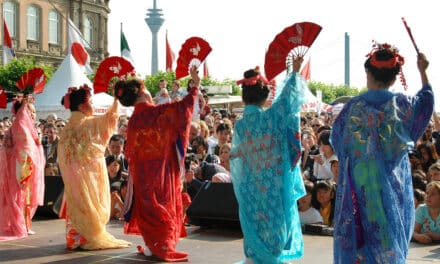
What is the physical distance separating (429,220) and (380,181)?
256 centimetres

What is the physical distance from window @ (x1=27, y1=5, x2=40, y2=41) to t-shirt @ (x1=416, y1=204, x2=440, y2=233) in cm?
4247

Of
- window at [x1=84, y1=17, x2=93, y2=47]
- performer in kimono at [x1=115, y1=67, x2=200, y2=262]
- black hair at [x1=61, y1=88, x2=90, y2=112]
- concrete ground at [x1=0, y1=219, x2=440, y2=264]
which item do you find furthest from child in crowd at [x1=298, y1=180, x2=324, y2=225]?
window at [x1=84, y1=17, x2=93, y2=47]

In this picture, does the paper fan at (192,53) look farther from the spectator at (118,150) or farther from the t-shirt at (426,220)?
the spectator at (118,150)

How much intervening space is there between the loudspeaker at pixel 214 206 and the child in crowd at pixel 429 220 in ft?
6.24

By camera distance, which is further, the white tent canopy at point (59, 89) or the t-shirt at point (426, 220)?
the white tent canopy at point (59, 89)

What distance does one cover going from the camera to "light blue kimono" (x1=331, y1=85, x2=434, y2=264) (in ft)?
14.7

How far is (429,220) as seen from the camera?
6781 mm

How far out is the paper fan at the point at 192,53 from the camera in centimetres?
634

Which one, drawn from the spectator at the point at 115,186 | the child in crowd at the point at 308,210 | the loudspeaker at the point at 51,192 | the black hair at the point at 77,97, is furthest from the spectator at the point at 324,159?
the loudspeaker at the point at 51,192

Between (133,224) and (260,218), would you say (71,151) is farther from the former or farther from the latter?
(260,218)

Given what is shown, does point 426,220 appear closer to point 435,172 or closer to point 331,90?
point 435,172

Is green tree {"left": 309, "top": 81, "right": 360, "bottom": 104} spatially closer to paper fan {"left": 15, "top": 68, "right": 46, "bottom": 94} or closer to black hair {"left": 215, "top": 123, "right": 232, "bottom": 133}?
black hair {"left": 215, "top": 123, "right": 232, "bottom": 133}

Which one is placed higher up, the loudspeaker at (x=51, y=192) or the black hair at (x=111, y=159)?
the black hair at (x=111, y=159)

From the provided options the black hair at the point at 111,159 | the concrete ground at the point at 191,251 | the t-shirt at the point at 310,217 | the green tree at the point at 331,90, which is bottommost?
the concrete ground at the point at 191,251
